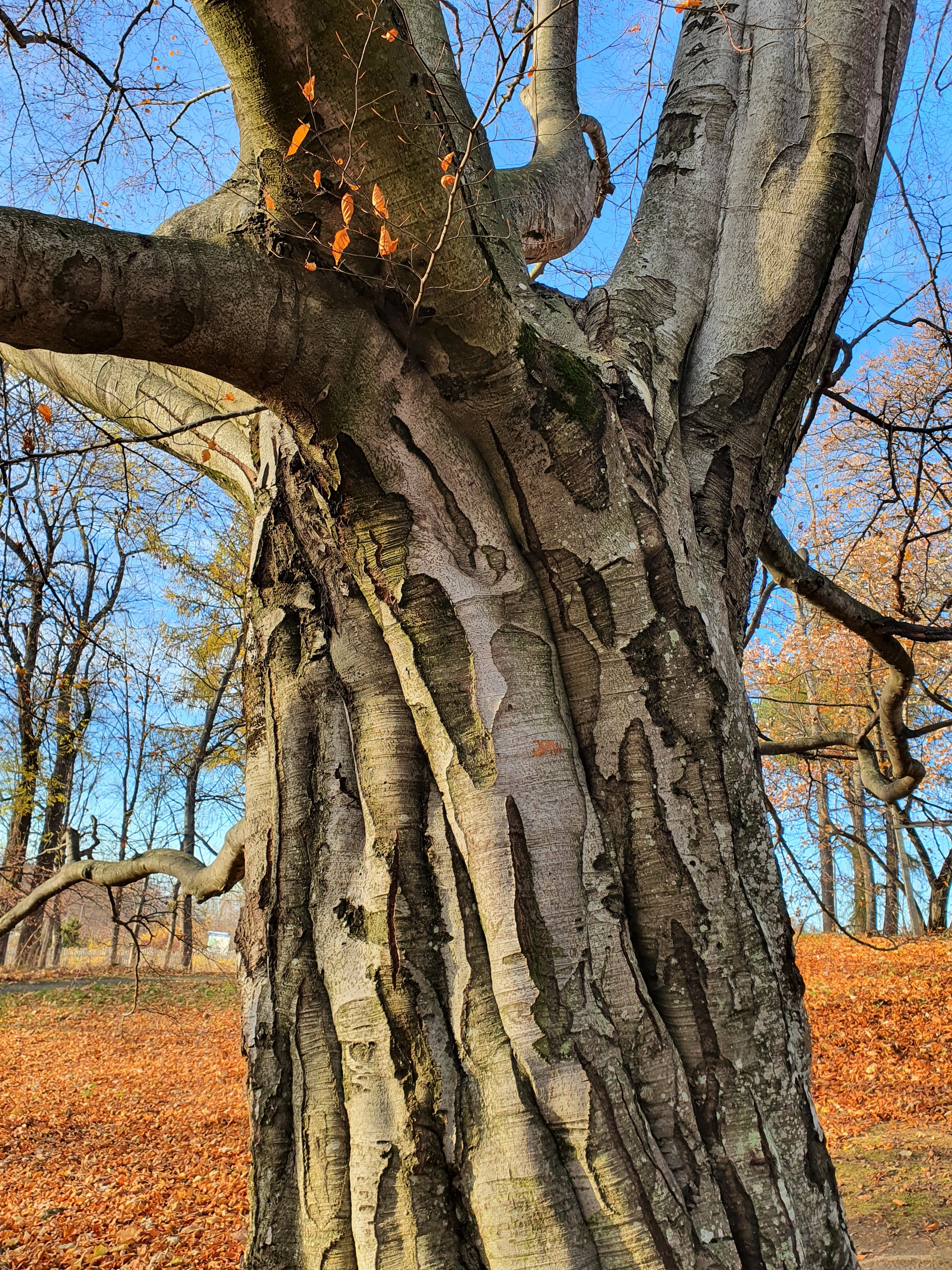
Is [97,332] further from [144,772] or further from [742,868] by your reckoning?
[144,772]

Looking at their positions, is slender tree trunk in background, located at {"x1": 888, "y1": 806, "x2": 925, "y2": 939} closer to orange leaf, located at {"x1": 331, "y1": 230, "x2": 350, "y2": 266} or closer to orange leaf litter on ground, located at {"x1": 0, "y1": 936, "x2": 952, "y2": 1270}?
orange leaf litter on ground, located at {"x1": 0, "y1": 936, "x2": 952, "y2": 1270}

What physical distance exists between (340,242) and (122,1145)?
6.77 meters

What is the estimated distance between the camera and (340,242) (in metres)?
1.81

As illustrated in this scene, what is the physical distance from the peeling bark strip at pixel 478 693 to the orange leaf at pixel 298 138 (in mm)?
49

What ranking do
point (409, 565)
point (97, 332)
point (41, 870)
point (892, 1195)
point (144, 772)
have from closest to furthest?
1. point (97, 332)
2. point (409, 565)
3. point (892, 1195)
4. point (41, 870)
5. point (144, 772)

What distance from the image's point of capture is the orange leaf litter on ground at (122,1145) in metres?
4.22

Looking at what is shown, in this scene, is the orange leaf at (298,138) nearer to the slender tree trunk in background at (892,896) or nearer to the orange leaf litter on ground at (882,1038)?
the orange leaf litter on ground at (882,1038)

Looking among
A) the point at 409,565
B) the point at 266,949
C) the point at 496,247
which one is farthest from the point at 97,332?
the point at 266,949

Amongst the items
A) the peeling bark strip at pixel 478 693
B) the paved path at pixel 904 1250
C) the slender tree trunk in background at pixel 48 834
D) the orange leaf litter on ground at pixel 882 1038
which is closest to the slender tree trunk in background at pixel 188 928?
→ the slender tree trunk in background at pixel 48 834

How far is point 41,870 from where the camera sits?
4.83m

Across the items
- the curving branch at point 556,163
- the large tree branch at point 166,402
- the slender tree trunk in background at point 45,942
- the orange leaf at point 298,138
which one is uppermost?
the curving branch at point 556,163

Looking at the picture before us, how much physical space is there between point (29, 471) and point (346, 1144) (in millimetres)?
3824

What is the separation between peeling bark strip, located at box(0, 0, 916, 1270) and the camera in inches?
68.4

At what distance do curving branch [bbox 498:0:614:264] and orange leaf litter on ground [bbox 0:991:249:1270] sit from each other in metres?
4.90
